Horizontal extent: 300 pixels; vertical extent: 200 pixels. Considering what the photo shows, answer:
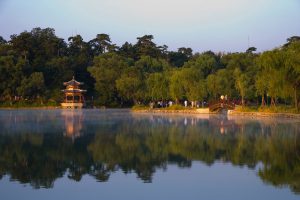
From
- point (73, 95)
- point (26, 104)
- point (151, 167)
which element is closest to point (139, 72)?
point (73, 95)

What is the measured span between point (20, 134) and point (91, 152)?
7379mm

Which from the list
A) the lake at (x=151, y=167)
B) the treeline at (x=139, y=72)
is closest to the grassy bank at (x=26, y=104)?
the treeline at (x=139, y=72)

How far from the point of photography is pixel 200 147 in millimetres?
16828

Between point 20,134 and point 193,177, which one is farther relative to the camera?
point 20,134

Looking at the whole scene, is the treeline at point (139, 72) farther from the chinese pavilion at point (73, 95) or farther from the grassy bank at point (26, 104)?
the chinese pavilion at point (73, 95)

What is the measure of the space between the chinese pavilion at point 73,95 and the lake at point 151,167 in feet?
131

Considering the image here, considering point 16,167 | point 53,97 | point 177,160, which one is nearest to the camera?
point 16,167

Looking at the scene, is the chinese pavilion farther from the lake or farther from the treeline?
the lake

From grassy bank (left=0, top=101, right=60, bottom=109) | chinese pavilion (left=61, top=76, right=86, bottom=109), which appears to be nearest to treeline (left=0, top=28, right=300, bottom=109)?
grassy bank (left=0, top=101, right=60, bottom=109)

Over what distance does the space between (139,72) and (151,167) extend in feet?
145

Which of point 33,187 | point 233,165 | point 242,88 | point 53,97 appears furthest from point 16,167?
point 53,97

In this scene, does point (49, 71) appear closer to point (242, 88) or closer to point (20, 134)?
point (242, 88)

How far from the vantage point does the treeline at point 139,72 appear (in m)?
35.3

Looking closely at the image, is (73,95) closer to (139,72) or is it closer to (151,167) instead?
(139,72)
